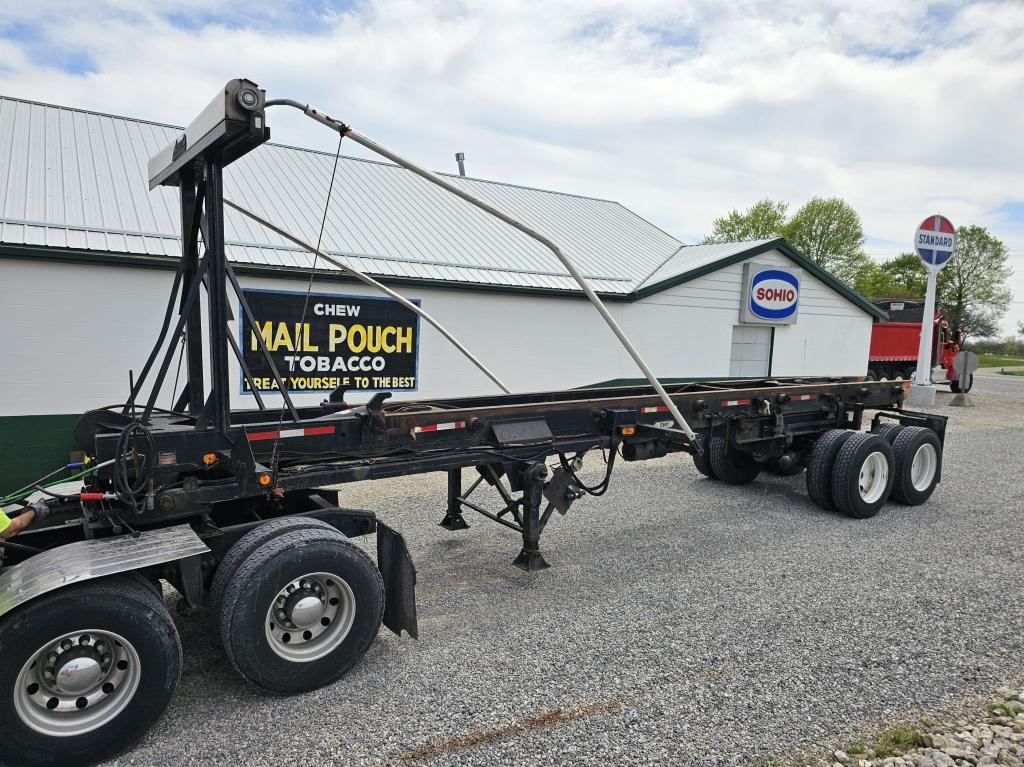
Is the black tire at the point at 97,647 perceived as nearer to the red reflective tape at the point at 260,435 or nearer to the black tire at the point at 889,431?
the red reflective tape at the point at 260,435

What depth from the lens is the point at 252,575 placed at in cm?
369

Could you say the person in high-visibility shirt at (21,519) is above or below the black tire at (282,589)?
above

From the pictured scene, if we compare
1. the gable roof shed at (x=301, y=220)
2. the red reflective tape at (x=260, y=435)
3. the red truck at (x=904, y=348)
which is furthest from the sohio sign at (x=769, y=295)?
the red reflective tape at (x=260, y=435)

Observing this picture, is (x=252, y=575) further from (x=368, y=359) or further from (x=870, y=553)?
(x=368, y=359)

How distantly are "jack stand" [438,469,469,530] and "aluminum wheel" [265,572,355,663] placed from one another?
250 cm

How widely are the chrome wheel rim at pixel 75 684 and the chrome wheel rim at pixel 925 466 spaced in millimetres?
8213

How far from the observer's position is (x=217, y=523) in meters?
4.76

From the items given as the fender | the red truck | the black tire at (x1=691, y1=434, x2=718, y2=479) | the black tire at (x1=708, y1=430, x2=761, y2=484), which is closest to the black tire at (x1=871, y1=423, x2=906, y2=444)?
the black tire at (x1=708, y1=430, x2=761, y2=484)

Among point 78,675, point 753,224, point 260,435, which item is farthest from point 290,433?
point 753,224

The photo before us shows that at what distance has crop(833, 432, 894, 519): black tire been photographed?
7391 millimetres

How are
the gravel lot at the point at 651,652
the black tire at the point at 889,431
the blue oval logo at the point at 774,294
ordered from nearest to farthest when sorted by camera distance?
the gravel lot at the point at 651,652 < the black tire at the point at 889,431 < the blue oval logo at the point at 774,294

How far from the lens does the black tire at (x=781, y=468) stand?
854 centimetres

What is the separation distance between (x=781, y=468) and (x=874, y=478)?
104cm

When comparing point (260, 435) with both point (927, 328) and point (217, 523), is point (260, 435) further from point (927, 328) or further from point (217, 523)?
point (927, 328)
